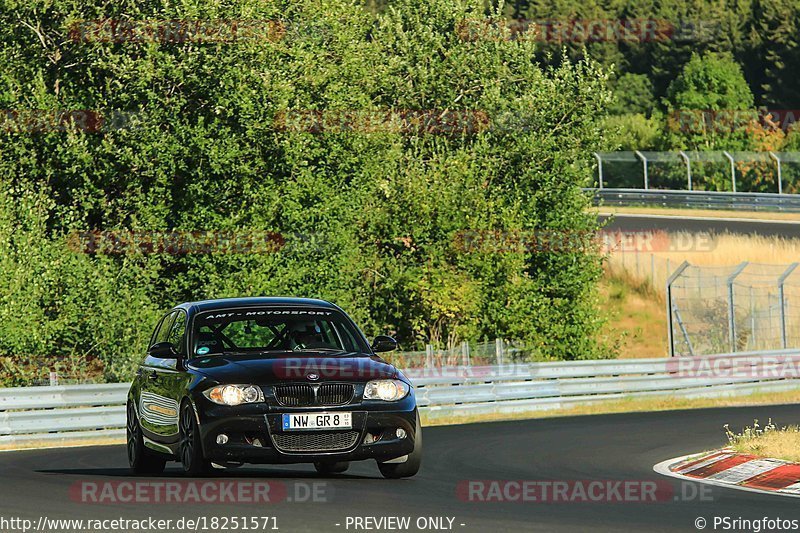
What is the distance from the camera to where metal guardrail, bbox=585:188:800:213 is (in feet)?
205

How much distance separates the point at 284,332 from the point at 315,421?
2.02 m

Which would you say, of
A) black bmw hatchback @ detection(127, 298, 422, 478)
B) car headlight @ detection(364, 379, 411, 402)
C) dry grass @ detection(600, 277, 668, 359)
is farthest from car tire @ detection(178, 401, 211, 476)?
dry grass @ detection(600, 277, 668, 359)

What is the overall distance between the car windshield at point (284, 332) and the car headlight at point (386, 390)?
94cm

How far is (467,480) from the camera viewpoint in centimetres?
1380

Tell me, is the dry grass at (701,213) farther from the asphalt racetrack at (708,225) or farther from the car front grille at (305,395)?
the car front grille at (305,395)

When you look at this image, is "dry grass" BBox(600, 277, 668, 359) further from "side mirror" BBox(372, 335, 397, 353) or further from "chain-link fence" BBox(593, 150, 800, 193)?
"side mirror" BBox(372, 335, 397, 353)

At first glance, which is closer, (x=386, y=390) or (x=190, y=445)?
(x=386, y=390)

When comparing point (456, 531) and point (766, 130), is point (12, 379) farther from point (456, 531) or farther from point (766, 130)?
point (766, 130)

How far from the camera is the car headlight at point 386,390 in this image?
498 inches

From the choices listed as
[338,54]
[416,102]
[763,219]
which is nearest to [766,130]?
[763,219]

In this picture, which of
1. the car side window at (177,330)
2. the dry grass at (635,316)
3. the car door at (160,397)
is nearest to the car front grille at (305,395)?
the car door at (160,397)

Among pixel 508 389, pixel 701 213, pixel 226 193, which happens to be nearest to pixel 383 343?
pixel 508 389

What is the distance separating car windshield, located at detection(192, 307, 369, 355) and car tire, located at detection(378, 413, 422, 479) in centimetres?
116

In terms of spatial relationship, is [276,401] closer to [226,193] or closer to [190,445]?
[190,445]
